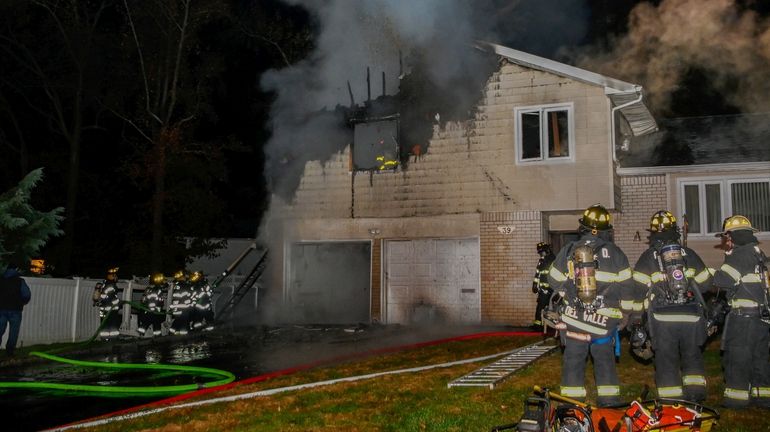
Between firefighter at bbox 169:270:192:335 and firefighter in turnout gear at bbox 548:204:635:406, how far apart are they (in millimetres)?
9273

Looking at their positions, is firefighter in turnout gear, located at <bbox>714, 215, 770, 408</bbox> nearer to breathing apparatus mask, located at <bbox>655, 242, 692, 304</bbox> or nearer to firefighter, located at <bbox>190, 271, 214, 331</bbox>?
breathing apparatus mask, located at <bbox>655, 242, 692, 304</bbox>

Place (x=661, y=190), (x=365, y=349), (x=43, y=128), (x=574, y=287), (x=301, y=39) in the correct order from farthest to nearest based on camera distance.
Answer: (x=43, y=128) → (x=301, y=39) → (x=661, y=190) → (x=365, y=349) → (x=574, y=287)

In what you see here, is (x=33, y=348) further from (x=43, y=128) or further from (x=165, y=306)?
(x=43, y=128)

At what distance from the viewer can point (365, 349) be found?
11.4m

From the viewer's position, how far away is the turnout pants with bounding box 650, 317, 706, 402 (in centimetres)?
600

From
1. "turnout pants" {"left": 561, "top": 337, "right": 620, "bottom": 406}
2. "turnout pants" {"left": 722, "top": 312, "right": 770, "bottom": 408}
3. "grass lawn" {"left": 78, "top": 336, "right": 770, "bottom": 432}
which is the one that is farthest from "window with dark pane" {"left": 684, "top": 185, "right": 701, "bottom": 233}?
"turnout pants" {"left": 561, "top": 337, "right": 620, "bottom": 406}

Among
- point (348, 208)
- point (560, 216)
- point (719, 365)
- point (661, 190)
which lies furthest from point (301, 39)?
point (719, 365)

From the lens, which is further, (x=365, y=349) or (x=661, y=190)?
(x=661, y=190)

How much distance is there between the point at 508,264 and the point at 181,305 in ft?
23.7

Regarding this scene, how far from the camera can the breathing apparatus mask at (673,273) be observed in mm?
5965

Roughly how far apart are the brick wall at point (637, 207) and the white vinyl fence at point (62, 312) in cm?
1072

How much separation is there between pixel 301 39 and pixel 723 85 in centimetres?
1449

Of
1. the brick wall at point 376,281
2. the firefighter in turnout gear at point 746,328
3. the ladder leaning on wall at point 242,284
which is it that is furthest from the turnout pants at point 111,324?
the firefighter in turnout gear at point 746,328

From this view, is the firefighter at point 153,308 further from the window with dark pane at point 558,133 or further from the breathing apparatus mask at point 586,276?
the breathing apparatus mask at point 586,276
